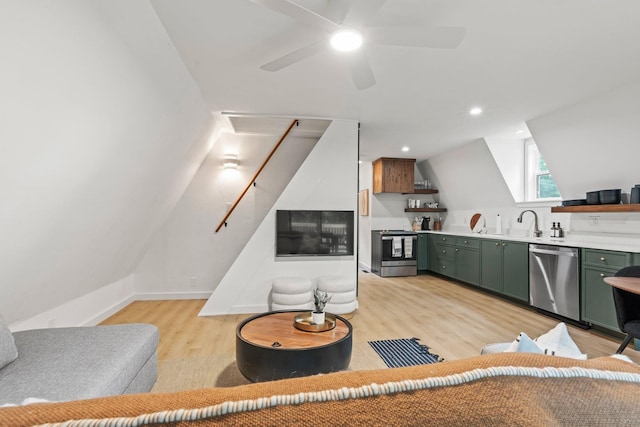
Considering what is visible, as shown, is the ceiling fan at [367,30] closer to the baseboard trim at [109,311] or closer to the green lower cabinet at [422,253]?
the baseboard trim at [109,311]

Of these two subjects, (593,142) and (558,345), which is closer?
(558,345)

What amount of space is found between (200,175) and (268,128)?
127 centimetres

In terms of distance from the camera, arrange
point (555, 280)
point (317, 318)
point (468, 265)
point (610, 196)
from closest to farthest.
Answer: point (317, 318), point (610, 196), point (555, 280), point (468, 265)

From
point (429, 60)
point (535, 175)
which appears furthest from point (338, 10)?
point (535, 175)

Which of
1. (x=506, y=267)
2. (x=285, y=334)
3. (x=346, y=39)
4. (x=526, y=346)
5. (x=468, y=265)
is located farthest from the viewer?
(x=468, y=265)

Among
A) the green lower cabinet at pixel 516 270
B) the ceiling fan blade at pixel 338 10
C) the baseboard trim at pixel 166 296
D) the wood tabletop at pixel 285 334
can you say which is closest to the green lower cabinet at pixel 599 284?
the green lower cabinet at pixel 516 270

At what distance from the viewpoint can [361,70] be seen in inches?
84.1

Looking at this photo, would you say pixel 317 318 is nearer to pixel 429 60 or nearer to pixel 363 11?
pixel 363 11

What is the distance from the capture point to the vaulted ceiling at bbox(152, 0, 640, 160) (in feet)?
6.28

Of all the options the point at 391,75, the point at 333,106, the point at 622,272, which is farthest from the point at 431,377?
the point at 333,106

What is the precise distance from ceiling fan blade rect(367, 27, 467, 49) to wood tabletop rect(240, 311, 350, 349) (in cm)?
193

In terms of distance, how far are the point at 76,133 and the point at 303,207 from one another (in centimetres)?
254

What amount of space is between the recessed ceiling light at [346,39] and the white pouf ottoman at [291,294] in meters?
2.62

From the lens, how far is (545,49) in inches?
92.1
